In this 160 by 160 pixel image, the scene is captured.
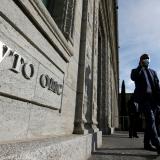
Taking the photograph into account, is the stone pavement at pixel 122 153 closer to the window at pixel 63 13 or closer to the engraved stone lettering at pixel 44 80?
the engraved stone lettering at pixel 44 80

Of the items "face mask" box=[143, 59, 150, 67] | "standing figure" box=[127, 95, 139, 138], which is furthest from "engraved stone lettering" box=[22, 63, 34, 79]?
"standing figure" box=[127, 95, 139, 138]

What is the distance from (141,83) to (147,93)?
0.85ft

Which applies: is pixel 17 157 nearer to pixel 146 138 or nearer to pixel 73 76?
pixel 73 76

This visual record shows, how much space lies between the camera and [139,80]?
14.5 ft

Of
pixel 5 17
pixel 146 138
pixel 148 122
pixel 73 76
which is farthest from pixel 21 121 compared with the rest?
pixel 146 138

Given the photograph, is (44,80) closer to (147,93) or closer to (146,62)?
(147,93)

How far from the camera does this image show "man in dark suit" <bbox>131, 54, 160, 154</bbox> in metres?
4.06

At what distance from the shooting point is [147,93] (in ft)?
13.8

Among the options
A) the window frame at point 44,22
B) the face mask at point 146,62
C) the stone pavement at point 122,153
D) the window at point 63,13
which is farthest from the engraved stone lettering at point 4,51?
the face mask at point 146,62

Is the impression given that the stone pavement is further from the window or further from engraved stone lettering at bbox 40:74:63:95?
the window

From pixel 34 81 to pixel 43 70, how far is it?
26 centimetres

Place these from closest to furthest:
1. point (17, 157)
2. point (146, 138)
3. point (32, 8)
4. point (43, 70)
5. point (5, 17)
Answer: point (17, 157) < point (5, 17) < point (32, 8) < point (43, 70) < point (146, 138)

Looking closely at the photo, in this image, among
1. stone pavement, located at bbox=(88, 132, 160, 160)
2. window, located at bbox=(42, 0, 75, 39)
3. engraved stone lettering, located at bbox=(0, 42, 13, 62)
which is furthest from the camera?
window, located at bbox=(42, 0, 75, 39)

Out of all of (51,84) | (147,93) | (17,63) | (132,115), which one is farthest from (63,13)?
(132,115)
